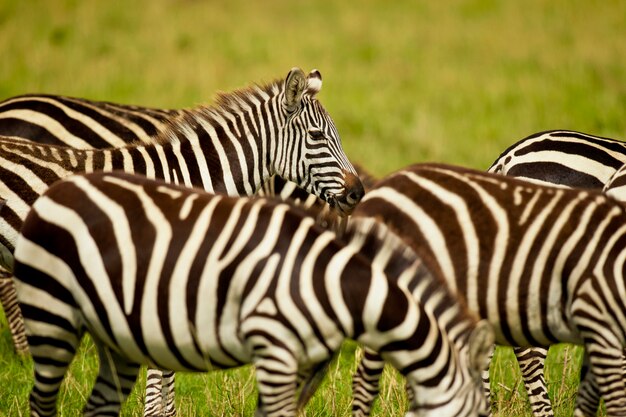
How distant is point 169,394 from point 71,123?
3328 millimetres

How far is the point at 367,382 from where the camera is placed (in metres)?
6.07

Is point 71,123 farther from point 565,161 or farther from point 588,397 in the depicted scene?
point 588,397

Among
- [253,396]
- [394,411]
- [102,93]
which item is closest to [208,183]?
[253,396]

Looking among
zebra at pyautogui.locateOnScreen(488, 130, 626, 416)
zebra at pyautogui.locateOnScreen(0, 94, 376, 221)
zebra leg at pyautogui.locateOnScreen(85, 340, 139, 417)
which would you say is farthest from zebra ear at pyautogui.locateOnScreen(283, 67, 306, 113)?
zebra leg at pyautogui.locateOnScreen(85, 340, 139, 417)

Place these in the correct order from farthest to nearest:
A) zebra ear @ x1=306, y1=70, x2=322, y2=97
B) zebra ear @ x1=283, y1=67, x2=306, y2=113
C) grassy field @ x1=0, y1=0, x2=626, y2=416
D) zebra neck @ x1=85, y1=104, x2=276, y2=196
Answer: grassy field @ x1=0, y1=0, x2=626, y2=416
zebra ear @ x1=306, y1=70, x2=322, y2=97
zebra ear @ x1=283, y1=67, x2=306, y2=113
zebra neck @ x1=85, y1=104, x2=276, y2=196

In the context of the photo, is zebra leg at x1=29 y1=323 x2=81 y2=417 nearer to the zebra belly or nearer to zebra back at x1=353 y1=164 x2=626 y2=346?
the zebra belly

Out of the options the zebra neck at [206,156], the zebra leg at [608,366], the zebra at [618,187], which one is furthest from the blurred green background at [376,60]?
the zebra leg at [608,366]

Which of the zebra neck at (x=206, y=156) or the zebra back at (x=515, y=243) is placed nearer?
the zebra back at (x=515, y=243)

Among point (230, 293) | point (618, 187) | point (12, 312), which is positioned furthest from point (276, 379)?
point (12, 312)

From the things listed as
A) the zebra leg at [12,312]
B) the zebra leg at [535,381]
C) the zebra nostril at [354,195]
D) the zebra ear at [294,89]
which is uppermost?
the zebra ear at [294,89]

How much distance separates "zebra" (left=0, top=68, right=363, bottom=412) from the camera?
728 centimetres

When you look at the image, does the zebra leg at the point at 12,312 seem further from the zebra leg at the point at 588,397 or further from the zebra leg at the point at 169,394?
the zebra leg at the point at 588,397

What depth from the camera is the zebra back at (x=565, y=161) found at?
25.9 feet

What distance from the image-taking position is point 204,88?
728 inches
